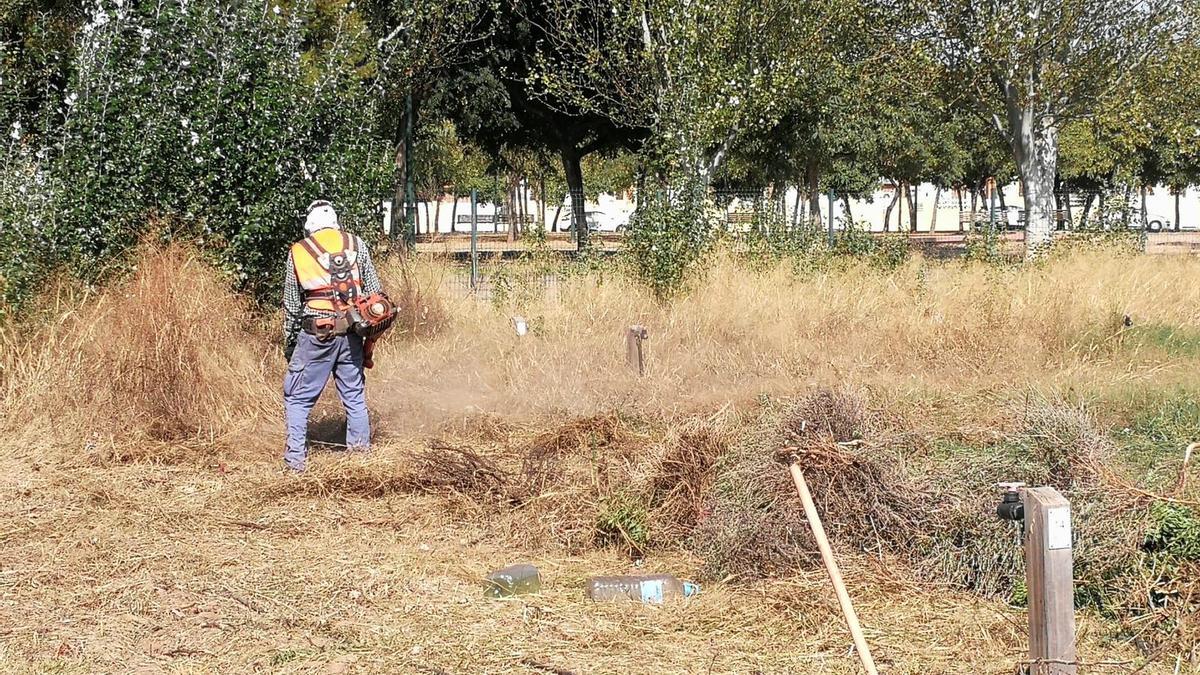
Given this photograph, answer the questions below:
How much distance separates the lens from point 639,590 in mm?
5246

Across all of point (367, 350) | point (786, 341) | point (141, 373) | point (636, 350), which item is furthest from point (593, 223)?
point (367, 350)

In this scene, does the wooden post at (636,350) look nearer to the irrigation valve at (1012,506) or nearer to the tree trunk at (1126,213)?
the irrigation valve at (1012,506)

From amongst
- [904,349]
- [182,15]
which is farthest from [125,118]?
[904,349]

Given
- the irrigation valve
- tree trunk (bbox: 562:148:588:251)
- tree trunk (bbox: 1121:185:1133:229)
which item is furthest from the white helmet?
tree trunk (bbox: 1121:185:1133:229)

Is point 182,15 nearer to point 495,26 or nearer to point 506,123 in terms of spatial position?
point 495,26

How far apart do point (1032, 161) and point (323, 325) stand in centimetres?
1734

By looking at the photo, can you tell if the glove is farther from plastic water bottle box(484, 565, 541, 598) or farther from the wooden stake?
the wooden stake

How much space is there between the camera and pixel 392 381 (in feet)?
31.8

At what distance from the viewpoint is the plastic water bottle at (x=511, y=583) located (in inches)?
210

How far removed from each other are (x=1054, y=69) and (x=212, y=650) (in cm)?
1908

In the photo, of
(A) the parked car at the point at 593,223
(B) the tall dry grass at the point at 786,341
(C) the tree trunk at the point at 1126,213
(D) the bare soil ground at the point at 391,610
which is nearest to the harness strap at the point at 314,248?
(D) the bare soil ground at the point at 391,610

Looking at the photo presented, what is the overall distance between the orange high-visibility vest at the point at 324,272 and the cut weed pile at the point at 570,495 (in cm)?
100

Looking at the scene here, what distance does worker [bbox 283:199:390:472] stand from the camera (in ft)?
24.3

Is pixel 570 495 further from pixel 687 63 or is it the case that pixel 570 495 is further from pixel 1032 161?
pixel 1032 161
